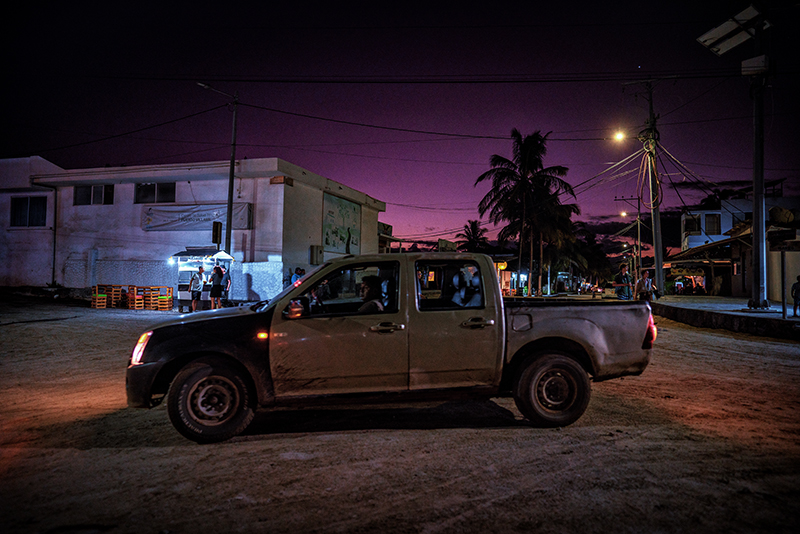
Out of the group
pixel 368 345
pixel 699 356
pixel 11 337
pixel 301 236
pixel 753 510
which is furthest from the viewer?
pixel 301 236

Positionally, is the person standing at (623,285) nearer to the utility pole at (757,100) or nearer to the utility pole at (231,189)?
the utility pole at (757,100)

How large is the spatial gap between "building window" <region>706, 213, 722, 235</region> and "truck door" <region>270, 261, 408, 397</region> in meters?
51.1

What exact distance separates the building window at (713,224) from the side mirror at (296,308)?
169ft

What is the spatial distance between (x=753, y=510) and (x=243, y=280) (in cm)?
2038

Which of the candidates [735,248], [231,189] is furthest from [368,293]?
[735,248]

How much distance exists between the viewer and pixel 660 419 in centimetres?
492

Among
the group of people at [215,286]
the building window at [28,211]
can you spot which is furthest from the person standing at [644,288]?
the building window at [28,211]

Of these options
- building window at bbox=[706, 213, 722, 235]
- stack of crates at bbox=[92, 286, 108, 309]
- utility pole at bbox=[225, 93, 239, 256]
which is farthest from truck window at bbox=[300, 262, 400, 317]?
building window at bbox=[706, 213, 722, 235]

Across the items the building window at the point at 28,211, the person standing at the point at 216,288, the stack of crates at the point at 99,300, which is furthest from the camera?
the building window at the point at 28,211

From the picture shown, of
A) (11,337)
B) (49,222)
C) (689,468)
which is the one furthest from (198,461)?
(49,222)

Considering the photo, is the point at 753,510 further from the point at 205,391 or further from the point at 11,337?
the point at 11,337

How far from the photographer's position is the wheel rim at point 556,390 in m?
4.66

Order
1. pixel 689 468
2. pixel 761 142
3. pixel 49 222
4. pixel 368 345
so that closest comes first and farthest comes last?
pixel 689 468 < pixel 368 345 < pixel 761 142 < pixel 49 222

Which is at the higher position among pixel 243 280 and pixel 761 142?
pixel 761 142
